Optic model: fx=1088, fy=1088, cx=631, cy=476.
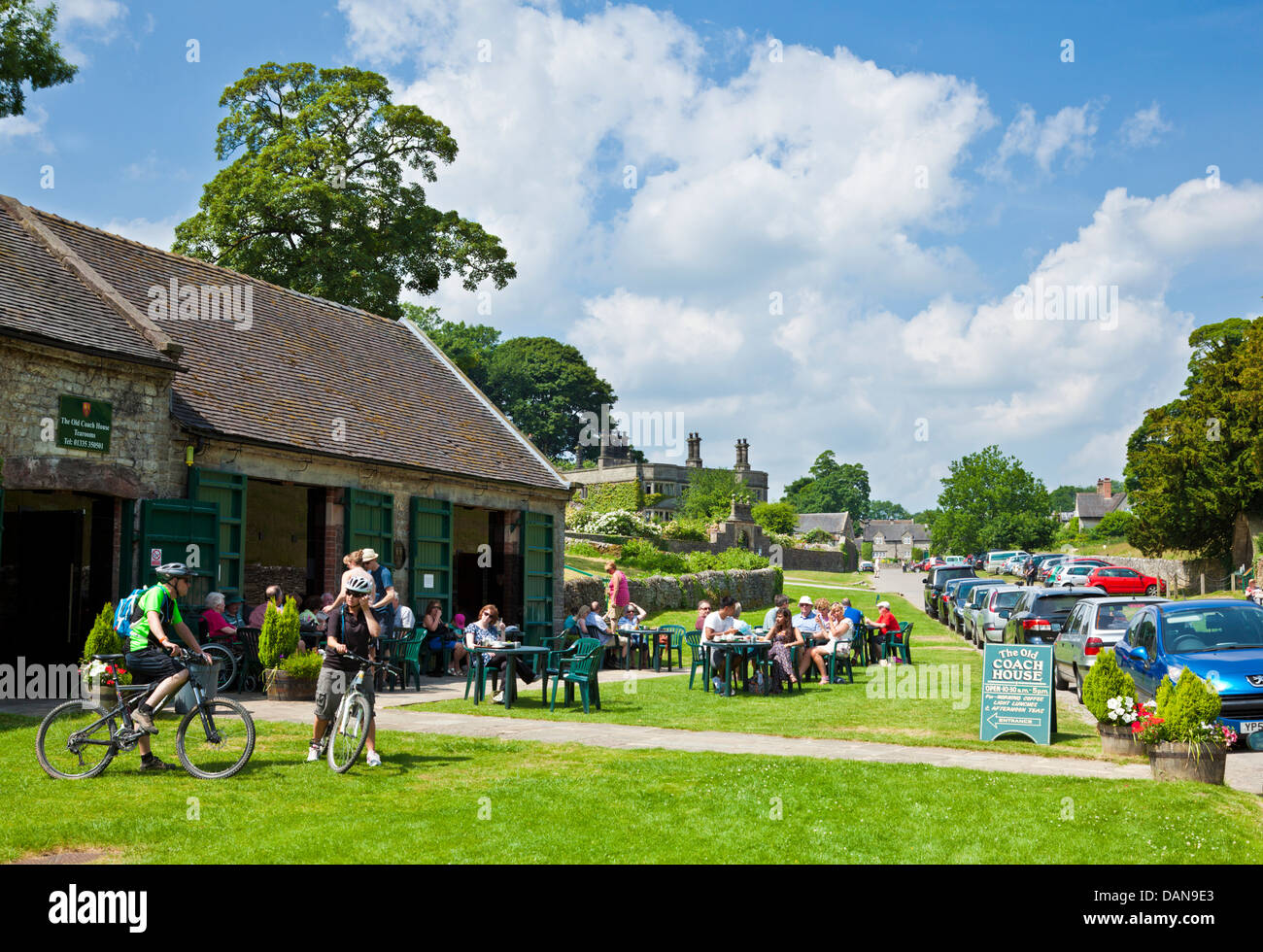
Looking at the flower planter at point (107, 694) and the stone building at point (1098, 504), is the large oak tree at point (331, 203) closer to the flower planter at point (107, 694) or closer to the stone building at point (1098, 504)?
the flower planter at point (107, 694)

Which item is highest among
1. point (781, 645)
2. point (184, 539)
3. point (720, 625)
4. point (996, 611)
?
point (184, 539)

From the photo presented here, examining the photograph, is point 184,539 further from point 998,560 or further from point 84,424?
point 998,560

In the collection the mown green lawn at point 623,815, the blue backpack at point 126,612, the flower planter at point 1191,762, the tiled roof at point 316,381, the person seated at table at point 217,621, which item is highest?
the tiled roof at point 316,381

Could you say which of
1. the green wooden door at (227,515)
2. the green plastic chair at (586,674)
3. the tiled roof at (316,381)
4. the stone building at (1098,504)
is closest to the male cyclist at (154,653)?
the green plastic chair at (586,674)

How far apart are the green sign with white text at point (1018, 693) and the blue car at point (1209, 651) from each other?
97 centimetres

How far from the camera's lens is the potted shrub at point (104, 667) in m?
9.10

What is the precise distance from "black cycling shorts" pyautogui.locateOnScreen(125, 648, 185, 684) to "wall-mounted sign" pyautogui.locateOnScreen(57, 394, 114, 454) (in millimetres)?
6271

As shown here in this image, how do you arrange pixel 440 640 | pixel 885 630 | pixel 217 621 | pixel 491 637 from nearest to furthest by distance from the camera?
pixel 217 621 → pixel 491 637 → pixel 440 640 → pixel 885 630

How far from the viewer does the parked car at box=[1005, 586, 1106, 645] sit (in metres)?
18.3

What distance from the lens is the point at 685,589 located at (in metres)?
35.4

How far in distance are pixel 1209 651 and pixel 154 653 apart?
10.2 metres

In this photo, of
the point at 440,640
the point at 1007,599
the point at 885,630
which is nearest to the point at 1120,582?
the point at 1007,599
